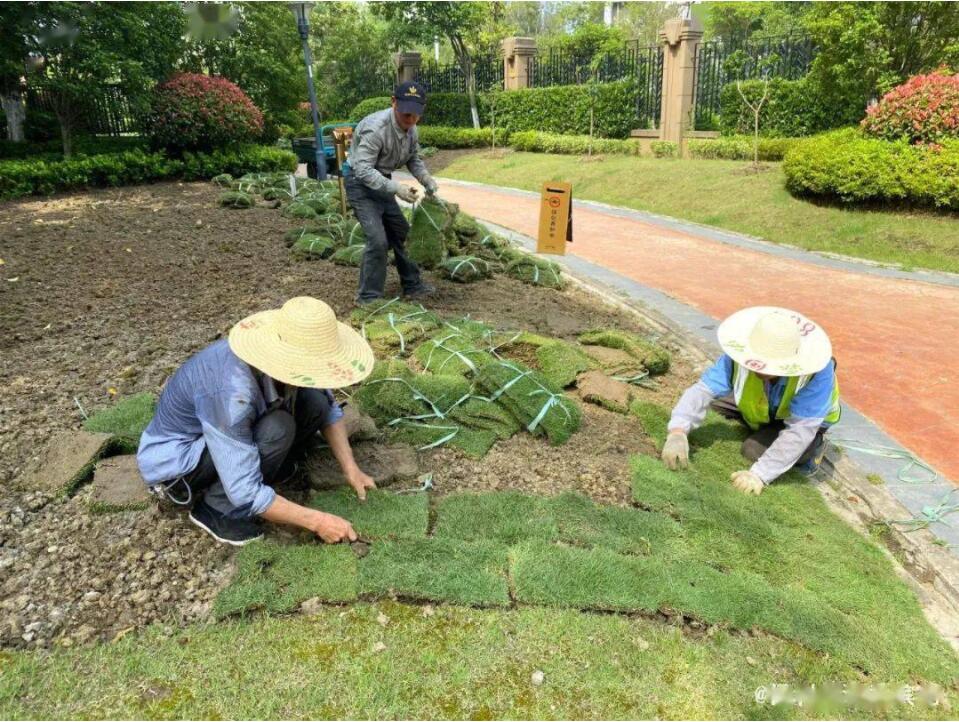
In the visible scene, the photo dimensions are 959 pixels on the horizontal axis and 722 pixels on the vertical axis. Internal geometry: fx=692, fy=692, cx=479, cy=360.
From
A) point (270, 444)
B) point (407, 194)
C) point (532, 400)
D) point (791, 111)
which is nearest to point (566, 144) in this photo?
point (791, 111)

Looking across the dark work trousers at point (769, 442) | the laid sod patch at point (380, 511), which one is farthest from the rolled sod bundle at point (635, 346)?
the laid sod patch at point (380, 511)

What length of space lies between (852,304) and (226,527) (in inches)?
239

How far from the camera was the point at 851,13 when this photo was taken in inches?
425

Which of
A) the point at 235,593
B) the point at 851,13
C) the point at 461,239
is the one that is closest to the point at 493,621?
the point at 235,593

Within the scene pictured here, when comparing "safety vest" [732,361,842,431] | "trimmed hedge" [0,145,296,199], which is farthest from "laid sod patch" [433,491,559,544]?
"trimmed hedge" [0,145,296,199]

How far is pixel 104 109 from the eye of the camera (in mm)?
12594

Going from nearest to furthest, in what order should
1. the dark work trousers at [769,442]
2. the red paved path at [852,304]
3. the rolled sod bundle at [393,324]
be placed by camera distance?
Answer: 1. the dark work trousers at [769,442]
2. the red paved path at [852,304]
3. the rolled sod bundle at [393,324]

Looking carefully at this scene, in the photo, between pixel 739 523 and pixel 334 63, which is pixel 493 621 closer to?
pixel 739 523

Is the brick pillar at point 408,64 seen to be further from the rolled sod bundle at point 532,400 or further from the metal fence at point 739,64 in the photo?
the rolled sod bundle at point 532,400

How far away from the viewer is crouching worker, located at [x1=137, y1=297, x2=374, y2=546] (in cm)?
228

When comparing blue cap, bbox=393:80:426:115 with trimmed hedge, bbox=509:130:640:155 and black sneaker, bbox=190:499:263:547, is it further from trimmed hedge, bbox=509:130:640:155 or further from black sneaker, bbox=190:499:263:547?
trimmed hedge, bbox=509:130:640:155

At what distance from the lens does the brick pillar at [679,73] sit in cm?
1545

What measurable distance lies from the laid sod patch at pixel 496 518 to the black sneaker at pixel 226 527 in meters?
0.69

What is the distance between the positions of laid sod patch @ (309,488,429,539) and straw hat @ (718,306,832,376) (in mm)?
1564
